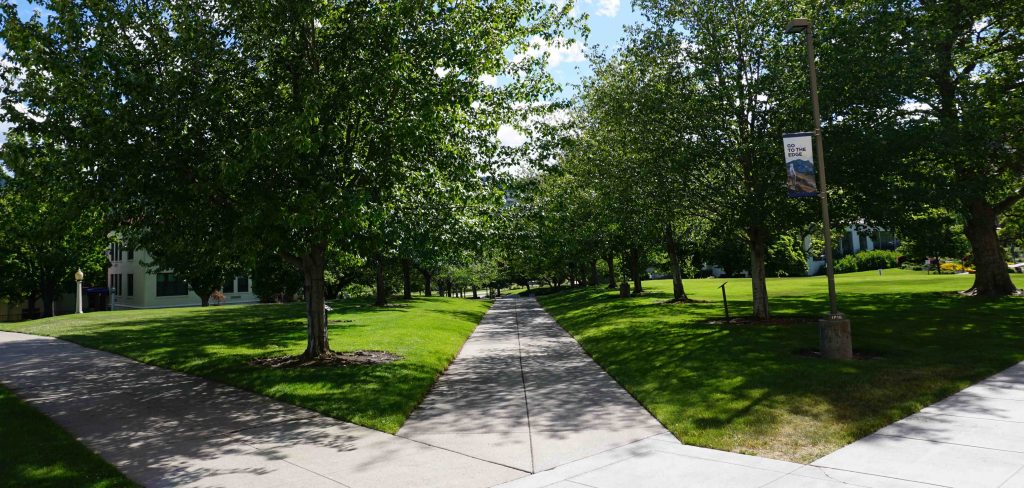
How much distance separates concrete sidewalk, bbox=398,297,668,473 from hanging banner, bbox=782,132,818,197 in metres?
5.04

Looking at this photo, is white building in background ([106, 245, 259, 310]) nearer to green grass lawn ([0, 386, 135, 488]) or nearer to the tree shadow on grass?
green grass lawn ([0, 386, 135, 488])

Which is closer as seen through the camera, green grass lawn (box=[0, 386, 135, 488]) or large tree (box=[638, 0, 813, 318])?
green grass lawn (box=[0, 386, 135, 488])

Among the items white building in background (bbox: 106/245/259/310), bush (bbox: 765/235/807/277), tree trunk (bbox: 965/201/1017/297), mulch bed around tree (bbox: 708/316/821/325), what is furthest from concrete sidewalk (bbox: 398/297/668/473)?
bush (bbox: 765/235/807/277)

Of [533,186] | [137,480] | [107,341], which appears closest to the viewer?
[137,480]

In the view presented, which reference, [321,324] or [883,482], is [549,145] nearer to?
[321,324]

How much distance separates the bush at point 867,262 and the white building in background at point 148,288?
58571 millimetres

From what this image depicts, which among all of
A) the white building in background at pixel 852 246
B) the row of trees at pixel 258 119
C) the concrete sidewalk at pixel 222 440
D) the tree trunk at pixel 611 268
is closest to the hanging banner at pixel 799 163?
the row of trees at pixel 258 119

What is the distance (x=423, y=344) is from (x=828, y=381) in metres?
10.1

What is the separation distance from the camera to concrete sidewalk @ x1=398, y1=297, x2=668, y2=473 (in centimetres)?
653

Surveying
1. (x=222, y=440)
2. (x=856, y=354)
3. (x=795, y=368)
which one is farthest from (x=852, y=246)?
(x=222, y=440)

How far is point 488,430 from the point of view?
24.1 ft

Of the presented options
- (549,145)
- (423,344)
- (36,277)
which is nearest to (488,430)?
(549,145)

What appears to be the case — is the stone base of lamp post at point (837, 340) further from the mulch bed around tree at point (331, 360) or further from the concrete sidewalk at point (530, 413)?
the mulch bed around tree at point (331, 360)

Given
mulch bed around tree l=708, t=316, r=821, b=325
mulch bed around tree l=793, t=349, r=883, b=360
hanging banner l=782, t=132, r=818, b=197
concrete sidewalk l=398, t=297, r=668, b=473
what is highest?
hanging banner l=782, t=132, r=818, b=197
